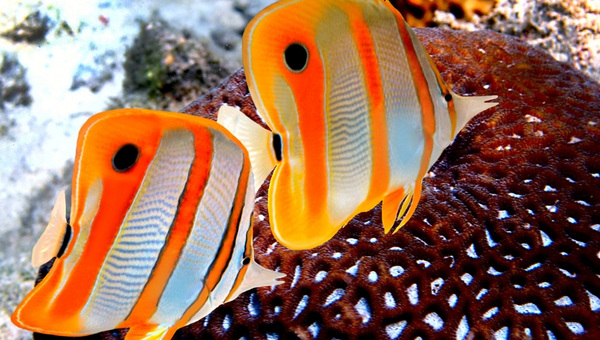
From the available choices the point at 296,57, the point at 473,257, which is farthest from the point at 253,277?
the point at 473,257

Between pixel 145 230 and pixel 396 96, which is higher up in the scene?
pixel 396 96

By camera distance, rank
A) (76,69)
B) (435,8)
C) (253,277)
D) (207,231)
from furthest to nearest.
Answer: (435,8)
(76,69)
(253,277)
(207,231)

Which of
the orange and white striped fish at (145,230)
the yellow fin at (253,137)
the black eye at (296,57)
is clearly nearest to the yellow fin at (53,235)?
the orange and white striped fish at (145,230)

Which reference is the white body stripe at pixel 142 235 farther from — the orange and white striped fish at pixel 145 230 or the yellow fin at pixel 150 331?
the yellow fin at pixel 150 331

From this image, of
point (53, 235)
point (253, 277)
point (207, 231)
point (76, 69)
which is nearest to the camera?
point (53, 235)

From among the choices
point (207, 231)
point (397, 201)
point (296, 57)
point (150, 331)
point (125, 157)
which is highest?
point (296, 57)

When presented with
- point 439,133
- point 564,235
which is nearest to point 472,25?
point 564,235

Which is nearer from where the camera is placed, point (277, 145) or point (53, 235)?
point (53, 235)

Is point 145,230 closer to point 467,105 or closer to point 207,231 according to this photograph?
point 207,231
